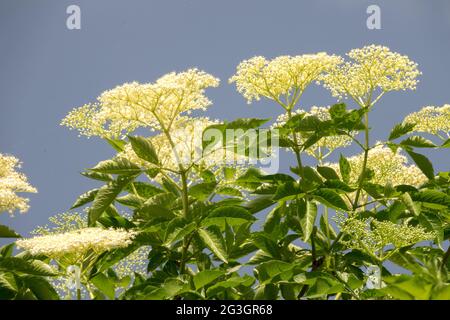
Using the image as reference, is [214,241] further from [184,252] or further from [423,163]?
[423,163]

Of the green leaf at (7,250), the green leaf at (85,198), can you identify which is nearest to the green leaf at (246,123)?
the green leaf at (85,198)

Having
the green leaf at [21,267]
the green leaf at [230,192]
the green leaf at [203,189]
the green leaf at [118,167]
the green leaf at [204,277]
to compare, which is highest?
the green leaf at [118,167]

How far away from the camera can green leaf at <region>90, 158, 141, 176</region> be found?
3.62 metres

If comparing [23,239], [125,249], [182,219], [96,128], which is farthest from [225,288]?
[96,128]

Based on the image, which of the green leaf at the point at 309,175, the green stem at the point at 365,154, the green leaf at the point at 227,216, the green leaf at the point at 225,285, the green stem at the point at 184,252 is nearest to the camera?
the green leaf at the point at 225,285

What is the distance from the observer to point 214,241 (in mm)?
3465

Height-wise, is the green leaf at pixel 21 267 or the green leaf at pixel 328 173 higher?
the green leaf at pixel 328 173

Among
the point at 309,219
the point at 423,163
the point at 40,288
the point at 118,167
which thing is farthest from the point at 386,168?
the point at 40,288

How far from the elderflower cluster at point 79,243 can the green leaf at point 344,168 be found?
1.34 meters

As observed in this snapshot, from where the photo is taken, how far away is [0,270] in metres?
3.43

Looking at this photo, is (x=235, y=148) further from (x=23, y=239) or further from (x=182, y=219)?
(x=23, y=239)

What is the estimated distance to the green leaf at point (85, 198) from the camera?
4.04m

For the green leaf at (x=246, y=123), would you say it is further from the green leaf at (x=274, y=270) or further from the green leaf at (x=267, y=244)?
the green leaf at (x=274, y=270)

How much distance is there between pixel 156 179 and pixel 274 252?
0.94 meters
